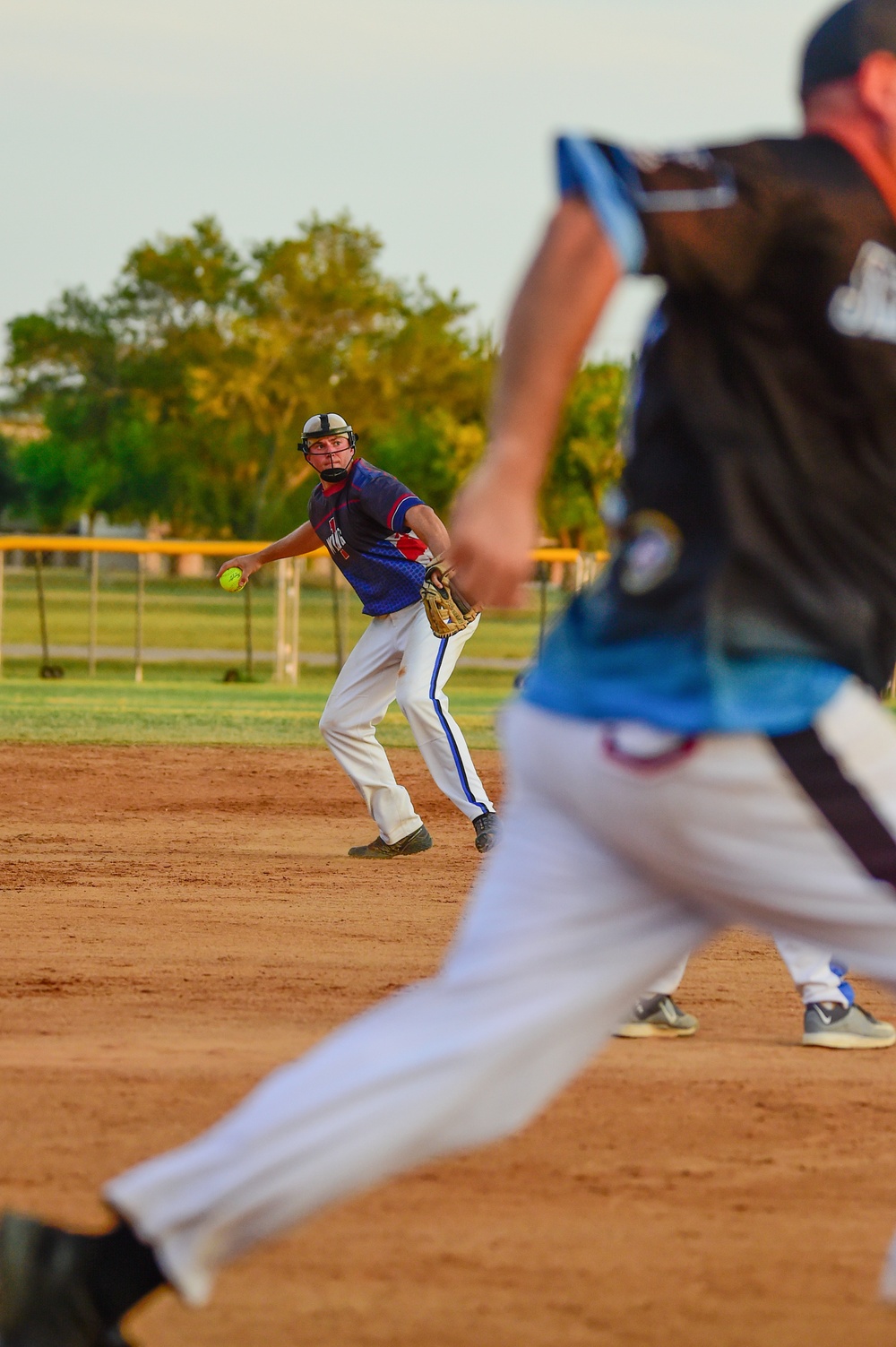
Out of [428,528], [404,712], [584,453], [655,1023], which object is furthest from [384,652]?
[584,453]

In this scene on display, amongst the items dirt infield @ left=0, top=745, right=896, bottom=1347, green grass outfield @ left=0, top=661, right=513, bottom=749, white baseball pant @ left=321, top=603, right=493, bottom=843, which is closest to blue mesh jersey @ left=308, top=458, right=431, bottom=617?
white baseball pant @ left=321, top=603, right=493, bottom=843

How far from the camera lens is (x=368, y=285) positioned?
51.2 metres

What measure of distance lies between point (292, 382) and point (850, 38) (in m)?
48.8

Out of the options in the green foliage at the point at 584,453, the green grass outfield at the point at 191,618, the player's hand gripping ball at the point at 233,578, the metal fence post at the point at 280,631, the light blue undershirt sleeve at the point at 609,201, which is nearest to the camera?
the light blue undershirt sleeve at the point at 609,201

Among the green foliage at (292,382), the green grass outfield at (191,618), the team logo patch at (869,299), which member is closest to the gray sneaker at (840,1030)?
the team logo patch at (869,299)

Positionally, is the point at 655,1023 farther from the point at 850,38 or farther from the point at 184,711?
the point at 184,711

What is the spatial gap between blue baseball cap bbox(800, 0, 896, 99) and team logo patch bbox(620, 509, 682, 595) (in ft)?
2.18

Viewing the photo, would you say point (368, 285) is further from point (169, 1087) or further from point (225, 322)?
point (169, 1087)

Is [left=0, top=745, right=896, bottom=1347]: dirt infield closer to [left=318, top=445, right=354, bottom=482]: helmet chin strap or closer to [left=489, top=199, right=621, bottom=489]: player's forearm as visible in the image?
[left=489, top=199, right=621, bottom=489]: player's forearm

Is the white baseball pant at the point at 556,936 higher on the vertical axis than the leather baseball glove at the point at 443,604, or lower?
higher

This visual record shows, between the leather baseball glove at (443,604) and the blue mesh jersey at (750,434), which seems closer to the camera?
the blue mesh jersey at (750,434)

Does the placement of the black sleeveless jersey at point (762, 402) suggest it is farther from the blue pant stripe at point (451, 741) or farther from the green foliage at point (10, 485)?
the green foliage at point (10, 485)

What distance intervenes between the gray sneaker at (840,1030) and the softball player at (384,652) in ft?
12.5

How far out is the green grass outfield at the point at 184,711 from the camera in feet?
50.2
